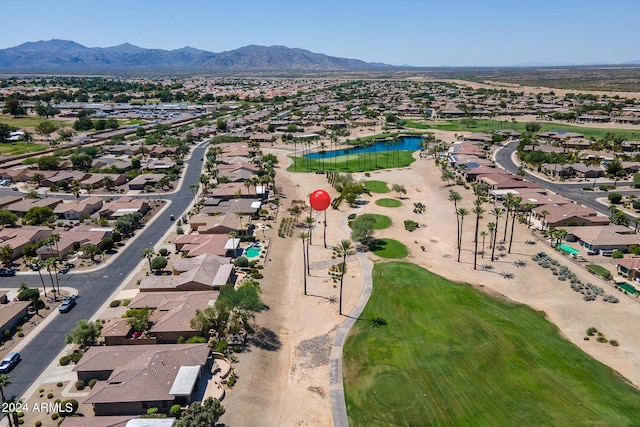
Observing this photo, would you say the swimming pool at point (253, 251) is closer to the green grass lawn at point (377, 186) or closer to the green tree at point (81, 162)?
the green grass lawn at point (377, 186)

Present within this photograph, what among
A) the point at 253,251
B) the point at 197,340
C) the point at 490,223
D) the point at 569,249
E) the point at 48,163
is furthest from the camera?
the point at 48,163

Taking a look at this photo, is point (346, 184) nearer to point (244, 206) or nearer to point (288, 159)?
point (244, 206)

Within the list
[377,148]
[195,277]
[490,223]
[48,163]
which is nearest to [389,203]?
[490,223]

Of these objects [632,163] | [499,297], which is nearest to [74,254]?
[499,297]

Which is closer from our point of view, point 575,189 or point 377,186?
point 575,189

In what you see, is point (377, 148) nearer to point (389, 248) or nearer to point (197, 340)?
point (389, 248)

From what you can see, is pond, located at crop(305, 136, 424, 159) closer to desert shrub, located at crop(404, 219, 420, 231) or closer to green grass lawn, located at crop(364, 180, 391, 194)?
green grass lawn, located at crop(364, 180, 391, 194)

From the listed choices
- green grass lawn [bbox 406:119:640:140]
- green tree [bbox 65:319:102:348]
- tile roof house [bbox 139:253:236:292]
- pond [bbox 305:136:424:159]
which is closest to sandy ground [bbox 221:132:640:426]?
tile roof house [bbox 139:253:236:292]
